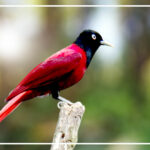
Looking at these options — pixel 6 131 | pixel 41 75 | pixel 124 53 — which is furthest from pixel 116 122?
pixel 41 75

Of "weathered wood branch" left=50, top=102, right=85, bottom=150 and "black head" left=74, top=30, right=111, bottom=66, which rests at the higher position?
"black head" left=74, top=30, right=111, bottom=66

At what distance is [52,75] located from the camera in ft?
8.56

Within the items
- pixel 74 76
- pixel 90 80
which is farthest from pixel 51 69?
pixel 90 80

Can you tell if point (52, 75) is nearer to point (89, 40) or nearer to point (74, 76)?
point (74, 76)

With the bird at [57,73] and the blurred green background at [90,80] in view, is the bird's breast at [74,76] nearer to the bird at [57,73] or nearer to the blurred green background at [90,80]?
the bird at [57,73]

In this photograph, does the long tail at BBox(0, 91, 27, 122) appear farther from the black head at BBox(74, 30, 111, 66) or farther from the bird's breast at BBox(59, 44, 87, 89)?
the black head at BBox(74, 30, 111, 66)

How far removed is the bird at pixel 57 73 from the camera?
95.1 inches

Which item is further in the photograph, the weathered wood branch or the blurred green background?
the blurred green background

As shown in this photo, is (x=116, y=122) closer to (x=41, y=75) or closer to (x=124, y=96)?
(x=124, y=96)

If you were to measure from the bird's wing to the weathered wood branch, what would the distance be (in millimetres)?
214

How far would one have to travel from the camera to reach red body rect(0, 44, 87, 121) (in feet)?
7.92

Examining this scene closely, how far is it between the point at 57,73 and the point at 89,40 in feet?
1.12

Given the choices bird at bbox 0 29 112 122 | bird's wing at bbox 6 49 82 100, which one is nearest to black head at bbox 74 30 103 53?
bird at bbox 0 29 112 122

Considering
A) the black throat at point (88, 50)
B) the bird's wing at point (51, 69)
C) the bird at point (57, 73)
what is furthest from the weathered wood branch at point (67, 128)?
the black throat at point (88, 50)
